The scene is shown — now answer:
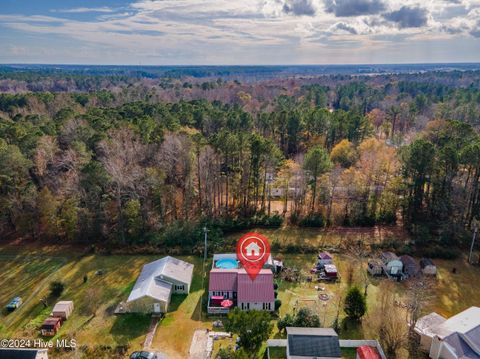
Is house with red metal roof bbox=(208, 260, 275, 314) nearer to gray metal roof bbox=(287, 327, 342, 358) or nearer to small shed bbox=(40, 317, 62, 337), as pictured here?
gray metal roof bbox=(287, 327, 342, 358)

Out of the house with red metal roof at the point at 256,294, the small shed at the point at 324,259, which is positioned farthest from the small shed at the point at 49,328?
the small shed at the point at 324,259

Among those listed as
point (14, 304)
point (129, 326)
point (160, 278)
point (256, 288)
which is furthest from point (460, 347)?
point (14, 304)

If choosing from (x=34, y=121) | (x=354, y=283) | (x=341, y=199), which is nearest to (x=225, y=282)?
(x=354, y=283)

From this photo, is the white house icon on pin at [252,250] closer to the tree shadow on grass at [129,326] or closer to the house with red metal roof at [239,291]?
the house with red metal roof at [239,291]

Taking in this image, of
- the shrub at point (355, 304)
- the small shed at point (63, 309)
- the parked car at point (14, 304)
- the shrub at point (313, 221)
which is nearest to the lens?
the shrub at point (355, 304)

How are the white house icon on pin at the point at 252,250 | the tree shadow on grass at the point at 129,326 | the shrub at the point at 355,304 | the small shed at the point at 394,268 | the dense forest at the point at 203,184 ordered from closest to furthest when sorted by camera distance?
the tree shadow on grass at the point at 129,326 → the shrub at the point at 355,304 → the small shed at the point at 394,268 → the white house icon on pin at the point at 252,250 → the dense forest at the point at 203,184

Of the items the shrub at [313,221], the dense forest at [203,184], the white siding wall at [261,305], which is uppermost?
the dense forest at [203,184]
